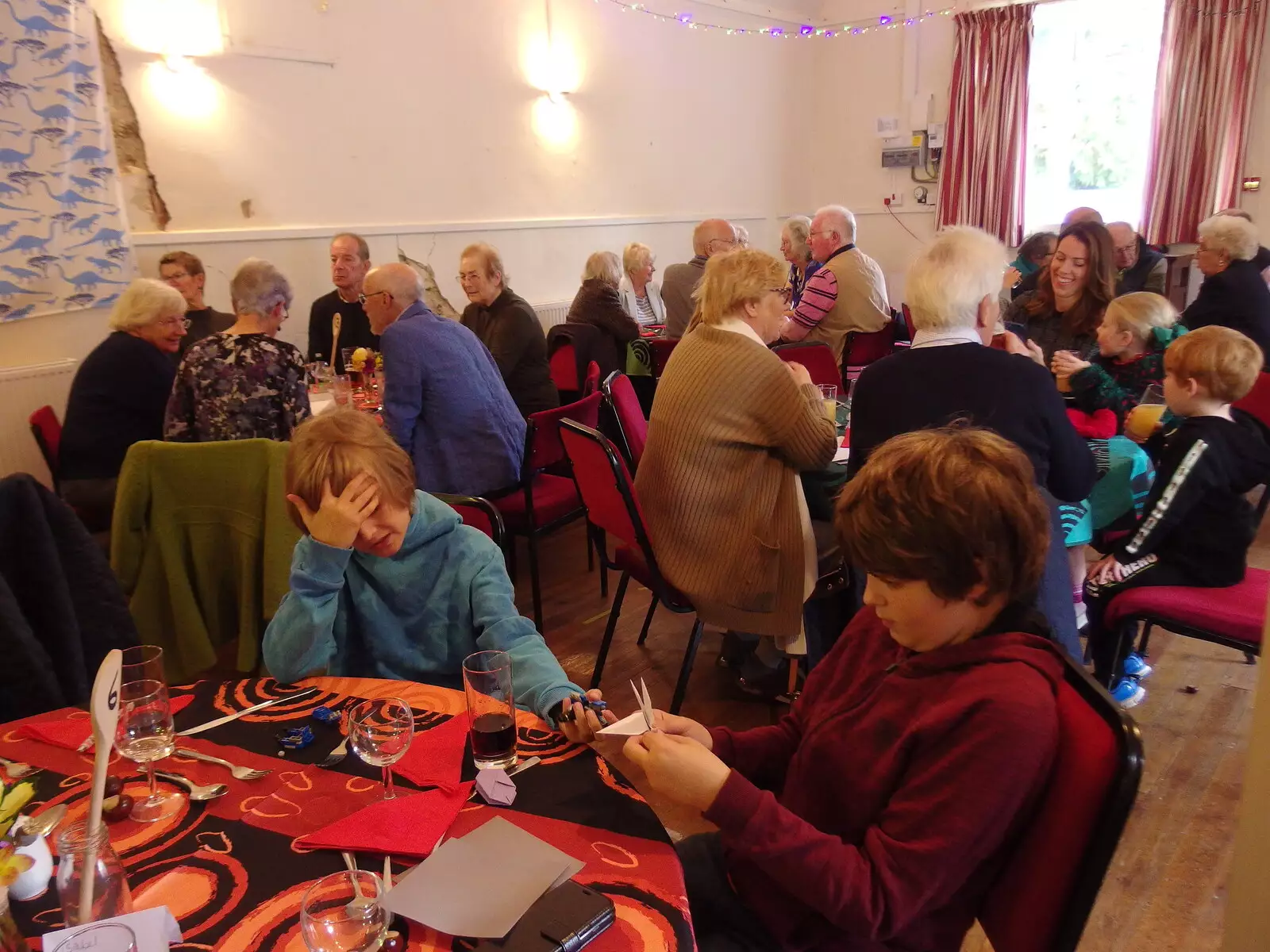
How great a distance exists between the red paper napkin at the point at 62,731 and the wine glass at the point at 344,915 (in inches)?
22.2

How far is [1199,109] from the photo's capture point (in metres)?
6.23

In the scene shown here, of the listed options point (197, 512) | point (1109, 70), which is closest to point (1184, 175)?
point (1109, 70)

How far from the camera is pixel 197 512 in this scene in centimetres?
217

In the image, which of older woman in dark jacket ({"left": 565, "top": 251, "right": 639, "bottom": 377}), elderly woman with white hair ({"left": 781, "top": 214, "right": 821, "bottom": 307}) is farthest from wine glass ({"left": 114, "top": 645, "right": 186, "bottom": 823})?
elderly woman with white hair ({"left": 781, "top": 214, "right": 821, "bottom": 307})

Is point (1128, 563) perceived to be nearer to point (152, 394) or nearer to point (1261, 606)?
point (1261, 606)

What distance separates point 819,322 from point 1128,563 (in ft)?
8.72

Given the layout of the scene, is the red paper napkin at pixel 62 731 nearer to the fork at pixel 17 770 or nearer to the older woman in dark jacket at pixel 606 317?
the fork at pixel 17 770

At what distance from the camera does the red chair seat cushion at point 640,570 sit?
2.42 m

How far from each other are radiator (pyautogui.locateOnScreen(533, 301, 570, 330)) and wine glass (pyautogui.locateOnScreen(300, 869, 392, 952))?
555 centimetres

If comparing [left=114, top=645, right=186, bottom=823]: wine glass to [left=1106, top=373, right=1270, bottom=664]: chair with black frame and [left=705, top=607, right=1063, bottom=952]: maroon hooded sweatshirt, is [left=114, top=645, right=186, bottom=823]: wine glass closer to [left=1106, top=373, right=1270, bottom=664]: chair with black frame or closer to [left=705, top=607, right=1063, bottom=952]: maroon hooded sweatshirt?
[left=705, top=607, right=1063, bottom=952]: maroon hooded sweatshirt

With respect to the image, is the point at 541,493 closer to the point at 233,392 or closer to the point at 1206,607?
the point at 233,392

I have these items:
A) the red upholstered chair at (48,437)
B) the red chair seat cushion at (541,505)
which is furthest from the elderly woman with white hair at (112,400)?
the red chair seat cushion at (541,505)

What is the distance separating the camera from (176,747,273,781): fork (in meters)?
1.11

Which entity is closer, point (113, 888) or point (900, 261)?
point (113, 888)
